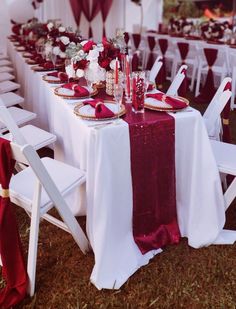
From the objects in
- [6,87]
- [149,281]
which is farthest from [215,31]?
[149,281]

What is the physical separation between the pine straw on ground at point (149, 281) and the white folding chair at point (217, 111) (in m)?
0.84

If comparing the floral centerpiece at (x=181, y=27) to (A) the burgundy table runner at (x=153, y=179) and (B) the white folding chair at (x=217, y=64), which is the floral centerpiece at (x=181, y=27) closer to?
(B) the white folding chair at (x=217, y=64)

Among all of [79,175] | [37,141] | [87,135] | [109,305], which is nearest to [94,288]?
[109,305]

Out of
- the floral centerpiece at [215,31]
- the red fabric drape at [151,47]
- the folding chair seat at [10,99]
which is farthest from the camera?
the red fabric drape at [151,47]

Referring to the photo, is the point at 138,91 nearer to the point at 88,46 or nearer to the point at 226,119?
the point at 88,46

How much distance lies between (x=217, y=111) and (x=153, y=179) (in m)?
0.76

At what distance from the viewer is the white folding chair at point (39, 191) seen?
1.62 metres

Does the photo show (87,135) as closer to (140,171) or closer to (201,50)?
(140,171)

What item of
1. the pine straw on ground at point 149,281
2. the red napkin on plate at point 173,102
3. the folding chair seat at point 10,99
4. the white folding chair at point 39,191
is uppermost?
the red napkin on plate at point 173,102

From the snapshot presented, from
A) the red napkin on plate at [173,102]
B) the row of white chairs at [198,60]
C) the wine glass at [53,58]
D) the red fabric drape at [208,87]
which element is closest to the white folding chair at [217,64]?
the row of white chairs at [198,60]

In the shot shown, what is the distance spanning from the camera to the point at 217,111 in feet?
8.23

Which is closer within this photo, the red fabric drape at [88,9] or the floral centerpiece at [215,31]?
the floral centerpiece at [215,31]

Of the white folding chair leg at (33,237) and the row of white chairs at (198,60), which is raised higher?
the row of white chairs at (198,60)

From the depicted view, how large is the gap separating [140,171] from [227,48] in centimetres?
350
